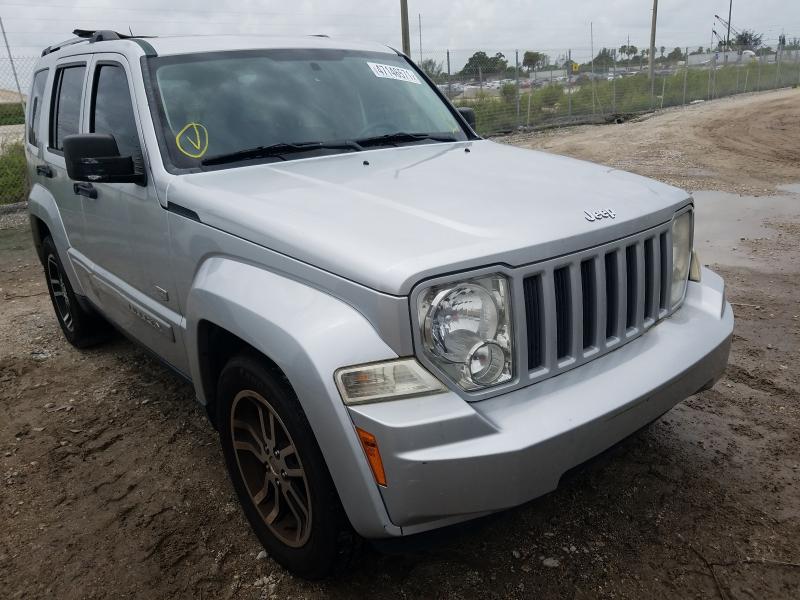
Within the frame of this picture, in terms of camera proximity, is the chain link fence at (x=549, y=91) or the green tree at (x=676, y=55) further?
the green tree at (x=676, y=55)

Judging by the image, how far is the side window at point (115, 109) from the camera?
3.13 metres

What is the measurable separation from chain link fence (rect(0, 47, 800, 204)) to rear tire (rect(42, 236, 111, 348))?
692 cm

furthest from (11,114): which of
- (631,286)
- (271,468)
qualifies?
(631,286)

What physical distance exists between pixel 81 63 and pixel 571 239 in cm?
304

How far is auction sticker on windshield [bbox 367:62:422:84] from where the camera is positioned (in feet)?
12.1

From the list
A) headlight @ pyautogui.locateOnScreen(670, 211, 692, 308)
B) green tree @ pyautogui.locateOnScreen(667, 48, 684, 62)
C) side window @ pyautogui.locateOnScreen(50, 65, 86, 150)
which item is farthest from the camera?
green tree @ pyautogui.locateOnScreen(667, 48, 684, 62)

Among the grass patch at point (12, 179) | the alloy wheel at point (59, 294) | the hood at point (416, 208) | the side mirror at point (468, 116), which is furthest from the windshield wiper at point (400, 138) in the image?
the grass patch at point (12, 179)

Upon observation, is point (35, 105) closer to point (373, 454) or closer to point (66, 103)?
point (66, 103)

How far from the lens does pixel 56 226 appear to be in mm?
4152

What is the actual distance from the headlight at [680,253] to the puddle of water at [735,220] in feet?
11.5

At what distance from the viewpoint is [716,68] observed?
31391 mm

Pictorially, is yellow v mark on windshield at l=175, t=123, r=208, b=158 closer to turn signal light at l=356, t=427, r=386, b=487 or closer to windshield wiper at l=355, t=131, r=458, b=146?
windshield wiper at l=355, t=131, r=458, b=146

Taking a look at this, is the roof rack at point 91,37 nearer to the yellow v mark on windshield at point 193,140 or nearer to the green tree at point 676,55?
the yellow v mark on windshield at point 193,140

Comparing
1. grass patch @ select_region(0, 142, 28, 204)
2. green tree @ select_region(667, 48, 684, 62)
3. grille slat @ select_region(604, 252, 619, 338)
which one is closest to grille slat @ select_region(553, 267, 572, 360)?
grille slat @ select_region(604, 252, 619, 338)
